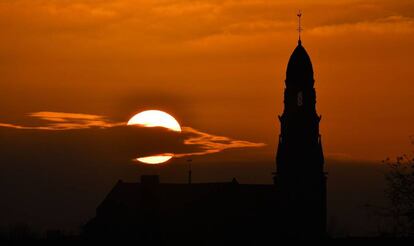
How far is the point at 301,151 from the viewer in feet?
349

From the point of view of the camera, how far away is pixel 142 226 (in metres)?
90.2

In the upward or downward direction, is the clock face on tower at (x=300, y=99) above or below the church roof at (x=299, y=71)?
below

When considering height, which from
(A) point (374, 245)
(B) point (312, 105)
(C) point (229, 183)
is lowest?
(A) point (374, 245)

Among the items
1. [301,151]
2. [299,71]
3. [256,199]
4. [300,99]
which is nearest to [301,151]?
[301,151]

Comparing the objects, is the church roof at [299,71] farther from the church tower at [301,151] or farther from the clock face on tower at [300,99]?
the clock face on tower at [300,99]

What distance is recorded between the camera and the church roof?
105 metres

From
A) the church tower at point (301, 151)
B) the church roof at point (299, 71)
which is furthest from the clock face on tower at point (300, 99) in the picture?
the church roof at point (299, 71)

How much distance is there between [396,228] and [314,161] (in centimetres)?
6589

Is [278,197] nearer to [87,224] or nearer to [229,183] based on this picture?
[229,183]

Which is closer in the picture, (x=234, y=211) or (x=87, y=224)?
(x=234, y=211)

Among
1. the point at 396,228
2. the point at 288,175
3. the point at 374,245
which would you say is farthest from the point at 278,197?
the point at 396,228

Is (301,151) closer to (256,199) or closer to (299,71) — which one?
(299,71)

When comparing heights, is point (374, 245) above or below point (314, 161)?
below

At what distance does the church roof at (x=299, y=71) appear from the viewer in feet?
344
